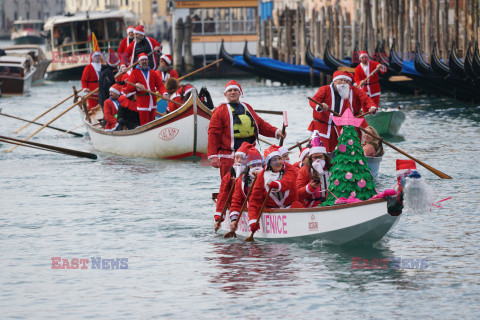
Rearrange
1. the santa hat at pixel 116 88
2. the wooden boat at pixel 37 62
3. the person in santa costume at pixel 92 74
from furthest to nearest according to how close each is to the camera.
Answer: the wooden boat at pixel 37 62 → the person in santa costume at pixel 92 74 → the santa hat at pixel 116 88

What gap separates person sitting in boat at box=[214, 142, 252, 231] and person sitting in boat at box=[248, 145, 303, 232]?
322 millimetres

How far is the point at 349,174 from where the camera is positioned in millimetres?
8477

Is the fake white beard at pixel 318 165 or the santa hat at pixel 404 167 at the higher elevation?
the santa hat at pixel 404 167

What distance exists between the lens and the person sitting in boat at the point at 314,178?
8.81 metres

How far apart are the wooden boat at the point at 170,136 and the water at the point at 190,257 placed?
0.48 m

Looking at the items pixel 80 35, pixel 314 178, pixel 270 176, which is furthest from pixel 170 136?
pixel 80 35

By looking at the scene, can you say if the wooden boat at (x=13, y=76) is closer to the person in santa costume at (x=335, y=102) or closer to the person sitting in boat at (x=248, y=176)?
the person in santa costume at (x=335, y=102)

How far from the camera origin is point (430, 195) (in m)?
7.61

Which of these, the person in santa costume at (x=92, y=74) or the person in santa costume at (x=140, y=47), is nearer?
the person in santa costume at (x=140, y=47)

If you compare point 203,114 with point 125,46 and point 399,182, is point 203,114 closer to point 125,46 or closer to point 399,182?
point 125,46

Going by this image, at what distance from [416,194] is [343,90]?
11.3 feet

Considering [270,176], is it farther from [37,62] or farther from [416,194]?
[37,62]

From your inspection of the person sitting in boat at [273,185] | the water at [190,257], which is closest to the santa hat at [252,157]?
the person sitting in boat at [273,185]


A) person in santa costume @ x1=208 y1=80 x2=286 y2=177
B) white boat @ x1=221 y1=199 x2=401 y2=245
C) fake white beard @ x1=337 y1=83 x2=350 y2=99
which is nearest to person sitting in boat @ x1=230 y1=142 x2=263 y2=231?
white boat @ x1=221 y1=199 x2=401 y2=245
